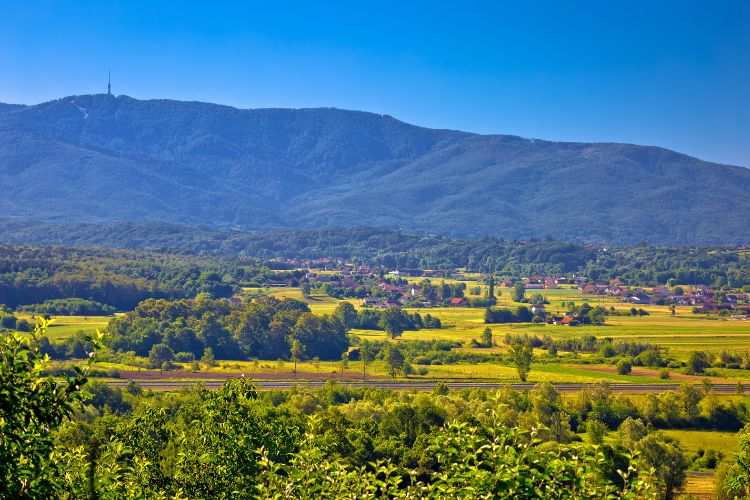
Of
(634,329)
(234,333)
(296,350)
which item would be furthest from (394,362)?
(634,329)

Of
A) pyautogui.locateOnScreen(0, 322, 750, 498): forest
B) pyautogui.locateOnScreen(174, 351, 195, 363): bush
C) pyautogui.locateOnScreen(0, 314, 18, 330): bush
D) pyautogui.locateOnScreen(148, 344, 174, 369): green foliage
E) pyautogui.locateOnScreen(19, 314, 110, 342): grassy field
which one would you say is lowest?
pyautogui.locateOnScreen(174, 351, 195, 363): bush

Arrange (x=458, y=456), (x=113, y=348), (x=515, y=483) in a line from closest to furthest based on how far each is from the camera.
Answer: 1. (x=515, y=483)
2. (x=458, y=456)
3. (x=113, y=348)

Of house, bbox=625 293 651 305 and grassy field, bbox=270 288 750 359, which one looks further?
house, bbox=625 293 651 305

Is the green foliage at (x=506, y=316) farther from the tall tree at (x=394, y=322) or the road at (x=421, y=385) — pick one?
the road at (x=421, y=385)

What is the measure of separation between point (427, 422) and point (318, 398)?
13296 mm

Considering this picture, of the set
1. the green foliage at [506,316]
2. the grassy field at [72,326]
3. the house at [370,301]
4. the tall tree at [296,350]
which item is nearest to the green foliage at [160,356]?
the grassy field at [72,326]

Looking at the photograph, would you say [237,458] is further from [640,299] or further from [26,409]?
[640,299]

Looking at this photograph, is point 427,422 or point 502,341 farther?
point 502,341

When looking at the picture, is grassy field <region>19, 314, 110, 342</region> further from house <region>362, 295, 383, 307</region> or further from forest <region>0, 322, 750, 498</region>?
forest <region>0, 322, 750, 498</region>

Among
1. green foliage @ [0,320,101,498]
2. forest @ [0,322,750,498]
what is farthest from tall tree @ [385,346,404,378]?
green foliage @ [0,320,101,498]

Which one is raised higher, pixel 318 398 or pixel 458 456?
pixel 458 456

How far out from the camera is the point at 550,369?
9088 centimetres

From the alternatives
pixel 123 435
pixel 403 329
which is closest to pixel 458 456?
pixel 123 435

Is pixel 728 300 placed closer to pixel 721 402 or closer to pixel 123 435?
pixel 721 402
